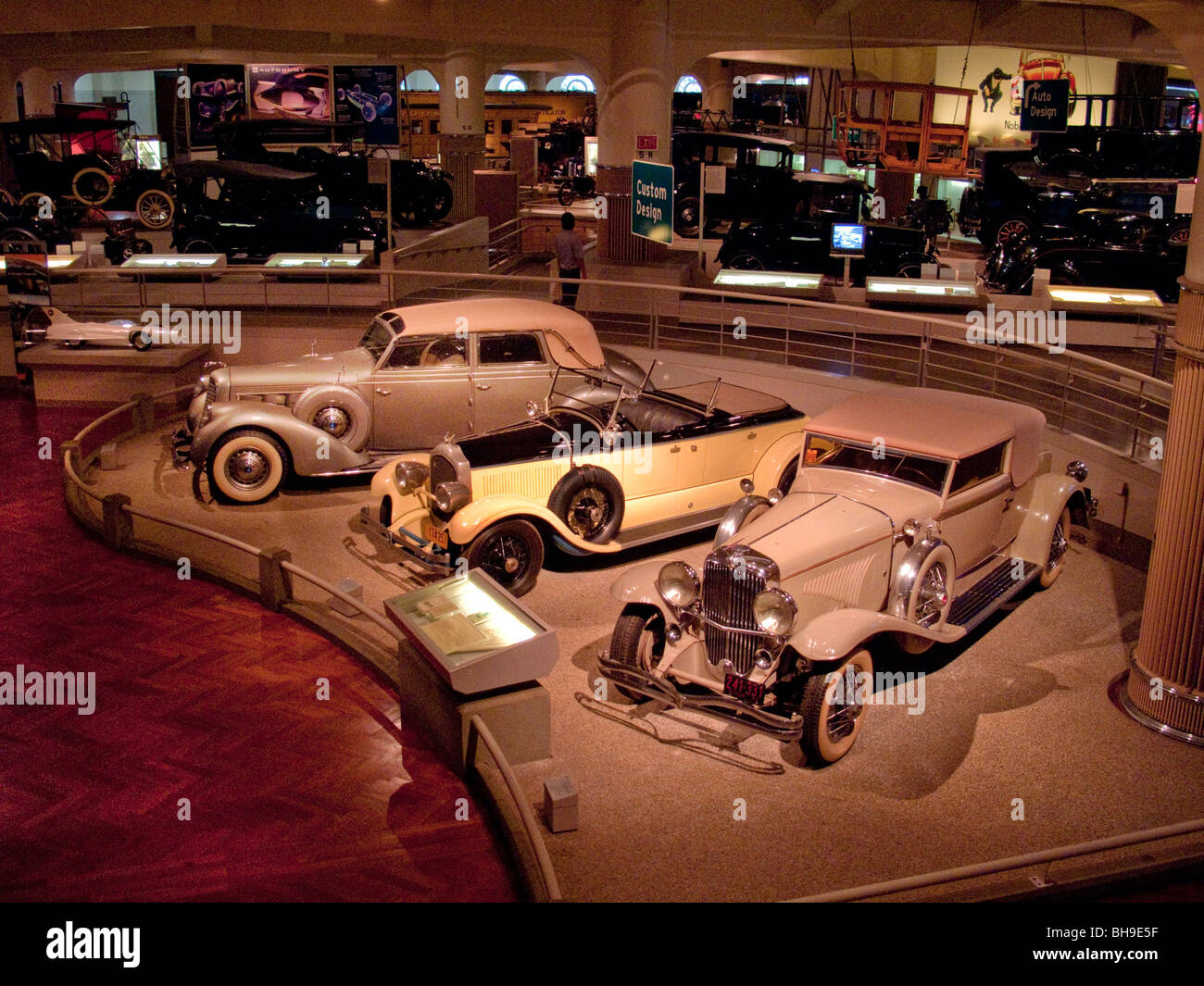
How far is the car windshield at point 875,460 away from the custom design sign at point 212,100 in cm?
1578

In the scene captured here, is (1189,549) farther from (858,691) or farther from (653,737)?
(653,737)

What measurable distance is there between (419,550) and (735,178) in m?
12.5

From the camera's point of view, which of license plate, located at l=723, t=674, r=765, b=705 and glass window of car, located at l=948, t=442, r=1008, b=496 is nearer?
license plate, located at l=723, t=674, r=765, b=705

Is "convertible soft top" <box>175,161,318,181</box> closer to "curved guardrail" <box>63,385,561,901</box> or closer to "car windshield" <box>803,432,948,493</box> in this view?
"curved guardrail" <box>63,385,561,901</box>

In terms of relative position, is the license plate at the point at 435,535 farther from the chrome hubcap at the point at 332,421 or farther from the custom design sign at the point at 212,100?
the custom design sign at the point at 212,100

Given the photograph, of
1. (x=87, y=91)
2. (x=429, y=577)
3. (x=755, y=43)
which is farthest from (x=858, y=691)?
(x=87, y=91)

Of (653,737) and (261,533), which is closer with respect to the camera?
(653,737)

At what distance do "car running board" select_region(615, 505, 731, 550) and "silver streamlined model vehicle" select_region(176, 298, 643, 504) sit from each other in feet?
6.52

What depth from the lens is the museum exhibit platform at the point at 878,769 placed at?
5109 mm

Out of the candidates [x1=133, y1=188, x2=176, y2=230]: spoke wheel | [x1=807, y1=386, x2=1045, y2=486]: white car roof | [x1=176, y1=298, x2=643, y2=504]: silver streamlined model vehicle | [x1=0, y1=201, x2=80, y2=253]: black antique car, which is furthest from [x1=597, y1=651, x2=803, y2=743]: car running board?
[x1=133, y1=188, x2=176, y2=230]: spoke wheel

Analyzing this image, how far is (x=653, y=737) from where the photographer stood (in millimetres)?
6223

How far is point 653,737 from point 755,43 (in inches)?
565

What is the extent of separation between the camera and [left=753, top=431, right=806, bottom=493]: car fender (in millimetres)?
8922

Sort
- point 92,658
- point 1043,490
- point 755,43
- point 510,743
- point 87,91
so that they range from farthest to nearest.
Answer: point 87,91 < point 755,43 < point 1043,490 < point 92,658 < point 510,743
